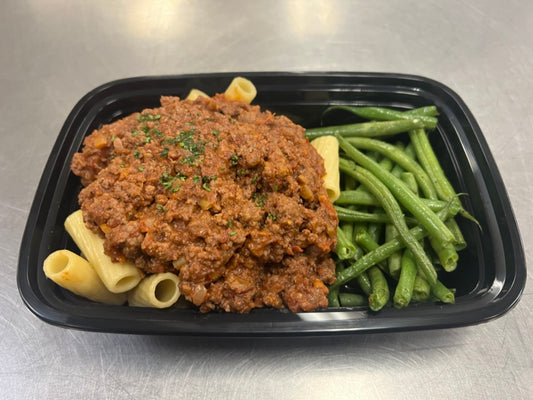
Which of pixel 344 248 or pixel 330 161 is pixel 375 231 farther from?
pixel 330 161

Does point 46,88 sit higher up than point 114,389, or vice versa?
point 46,88

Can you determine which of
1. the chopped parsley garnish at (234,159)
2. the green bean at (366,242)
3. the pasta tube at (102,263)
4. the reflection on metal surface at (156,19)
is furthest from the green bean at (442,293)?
the reflection on metal surface at (156,19)

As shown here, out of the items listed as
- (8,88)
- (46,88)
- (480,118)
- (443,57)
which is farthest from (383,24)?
(8,88)

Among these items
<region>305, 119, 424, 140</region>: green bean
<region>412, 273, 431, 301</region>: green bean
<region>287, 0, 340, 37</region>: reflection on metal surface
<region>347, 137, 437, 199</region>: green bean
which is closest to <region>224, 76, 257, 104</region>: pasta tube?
<region>305, 119, 424, 140</region>: green bean

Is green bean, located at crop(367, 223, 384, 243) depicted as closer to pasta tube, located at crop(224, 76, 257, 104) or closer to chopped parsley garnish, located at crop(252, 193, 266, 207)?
chopped parsley garnish, located at crop(252, 193, 266, 207)

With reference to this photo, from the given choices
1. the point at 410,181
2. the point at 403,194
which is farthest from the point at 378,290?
the point at 410,181

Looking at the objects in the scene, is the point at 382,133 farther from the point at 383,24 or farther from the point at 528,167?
the point at 383,24

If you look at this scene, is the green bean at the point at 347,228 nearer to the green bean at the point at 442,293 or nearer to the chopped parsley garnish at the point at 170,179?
the green bean at the point at 442,293
